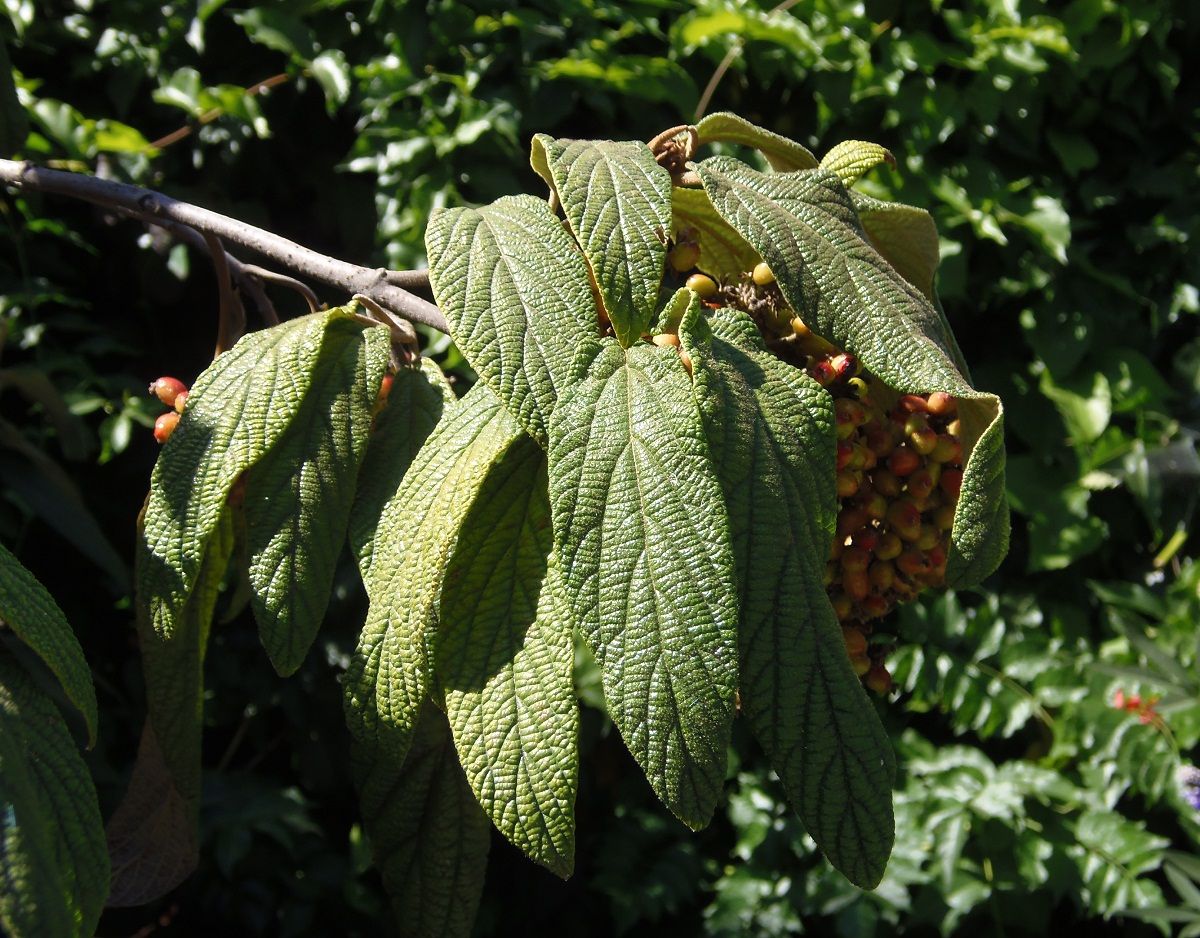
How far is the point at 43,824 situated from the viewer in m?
0.58

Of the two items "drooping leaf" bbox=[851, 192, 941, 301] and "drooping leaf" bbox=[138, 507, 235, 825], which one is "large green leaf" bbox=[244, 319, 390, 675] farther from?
"drooping leaf" bbox=[851, 192, 941, 301]

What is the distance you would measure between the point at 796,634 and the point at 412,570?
21 centimetres

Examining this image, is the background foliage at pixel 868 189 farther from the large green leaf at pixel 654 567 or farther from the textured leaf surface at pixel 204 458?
the large green leaf at pixel 654 567

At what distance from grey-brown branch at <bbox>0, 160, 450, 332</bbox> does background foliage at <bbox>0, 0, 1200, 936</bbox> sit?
110cm

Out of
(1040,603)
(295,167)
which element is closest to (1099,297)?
(1040,603)

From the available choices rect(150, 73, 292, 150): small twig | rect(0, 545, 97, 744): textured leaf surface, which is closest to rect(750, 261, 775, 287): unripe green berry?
rect(0, 545, 97, 744): textured leaf surface

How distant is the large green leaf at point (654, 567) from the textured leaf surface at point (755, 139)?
0.87 feet

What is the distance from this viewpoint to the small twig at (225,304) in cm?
83

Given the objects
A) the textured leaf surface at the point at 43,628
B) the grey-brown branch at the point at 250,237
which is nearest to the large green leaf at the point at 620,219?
the grey-brown branch at the point at 250,237

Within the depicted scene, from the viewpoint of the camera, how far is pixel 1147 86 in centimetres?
226

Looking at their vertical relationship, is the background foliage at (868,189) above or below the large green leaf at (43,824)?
below

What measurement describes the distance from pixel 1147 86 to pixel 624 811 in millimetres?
1721

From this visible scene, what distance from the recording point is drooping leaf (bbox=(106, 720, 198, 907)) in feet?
2.76

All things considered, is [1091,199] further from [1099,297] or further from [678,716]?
[678,716]
